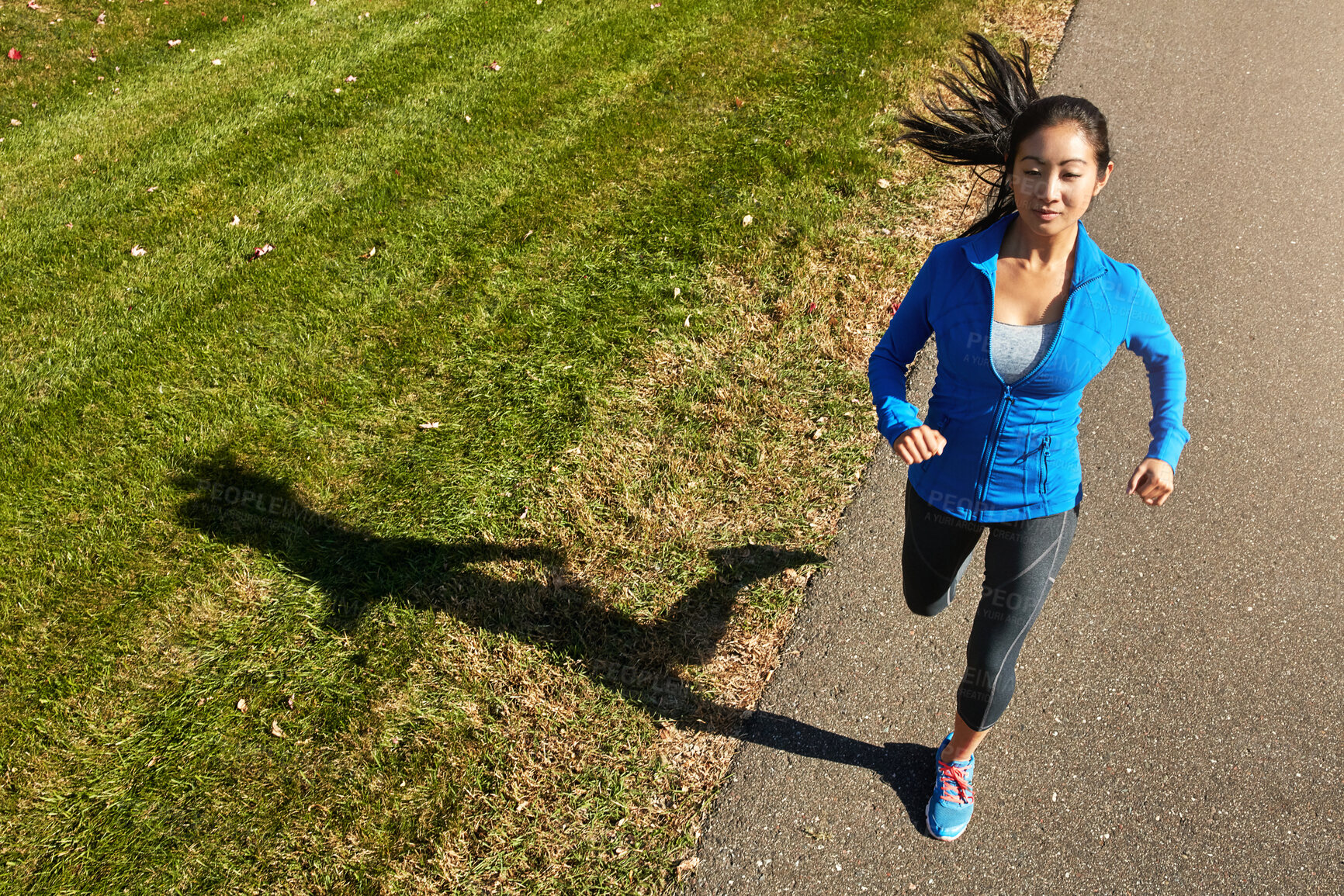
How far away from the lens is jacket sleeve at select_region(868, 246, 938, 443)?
105 inches

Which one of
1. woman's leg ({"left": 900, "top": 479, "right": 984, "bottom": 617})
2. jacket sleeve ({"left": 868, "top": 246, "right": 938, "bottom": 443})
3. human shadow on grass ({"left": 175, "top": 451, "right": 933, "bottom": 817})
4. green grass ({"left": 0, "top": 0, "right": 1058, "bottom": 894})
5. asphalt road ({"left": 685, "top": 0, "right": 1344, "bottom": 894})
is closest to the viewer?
jacket sleeve ({"left": 868, "top": 246, "right": 938, "bottom": 443})

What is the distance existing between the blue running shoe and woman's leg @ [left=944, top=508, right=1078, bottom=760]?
34 cm

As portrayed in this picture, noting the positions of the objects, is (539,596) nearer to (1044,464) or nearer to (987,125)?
(1044,464)

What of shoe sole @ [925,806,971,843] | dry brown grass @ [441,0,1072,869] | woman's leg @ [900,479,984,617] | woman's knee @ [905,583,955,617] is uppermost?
woman's leg @ [900,479,984,617]

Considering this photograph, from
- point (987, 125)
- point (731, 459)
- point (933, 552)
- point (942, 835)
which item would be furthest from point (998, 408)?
point (731, 459)

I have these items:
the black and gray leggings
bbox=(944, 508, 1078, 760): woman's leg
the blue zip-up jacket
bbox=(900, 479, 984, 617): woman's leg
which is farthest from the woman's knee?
the blue zip-up jacket

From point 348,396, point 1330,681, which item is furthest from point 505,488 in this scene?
point 1330,681

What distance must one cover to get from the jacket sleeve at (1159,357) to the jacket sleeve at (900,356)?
56cm

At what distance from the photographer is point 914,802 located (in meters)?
3.19

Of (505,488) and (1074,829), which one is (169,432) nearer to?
(505,488)

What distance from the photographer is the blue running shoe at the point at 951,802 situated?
3.07 meters

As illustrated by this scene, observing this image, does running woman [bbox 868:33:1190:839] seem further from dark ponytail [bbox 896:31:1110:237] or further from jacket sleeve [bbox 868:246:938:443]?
dark ponytail [bbox 896:31:1110:237]

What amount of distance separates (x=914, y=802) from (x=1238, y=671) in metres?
1.43

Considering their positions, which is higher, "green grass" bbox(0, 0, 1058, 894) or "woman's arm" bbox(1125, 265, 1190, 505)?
"woman's arm" bbox(1125, 265, 1190, 505)
